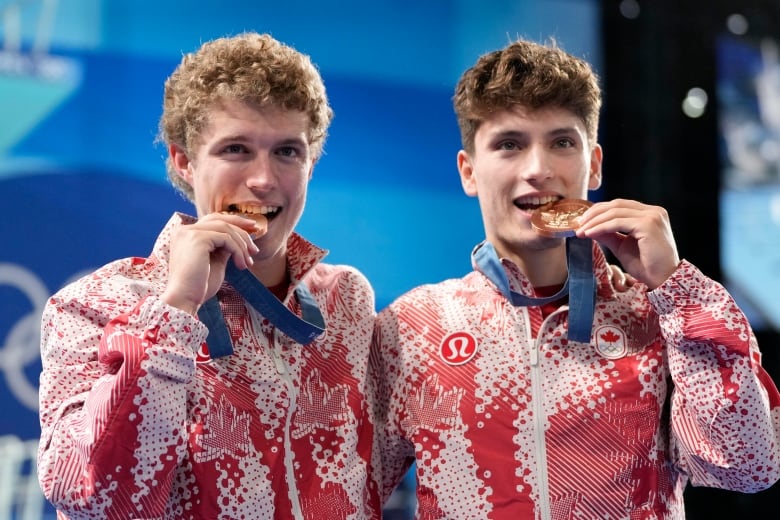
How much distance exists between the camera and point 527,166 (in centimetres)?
248

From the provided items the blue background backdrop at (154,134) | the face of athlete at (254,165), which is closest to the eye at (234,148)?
the face of athlete at (254,165)

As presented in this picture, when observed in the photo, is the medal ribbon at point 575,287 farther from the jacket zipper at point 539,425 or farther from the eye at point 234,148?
the eye at point 234,148

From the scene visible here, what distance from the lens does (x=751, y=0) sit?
560cm

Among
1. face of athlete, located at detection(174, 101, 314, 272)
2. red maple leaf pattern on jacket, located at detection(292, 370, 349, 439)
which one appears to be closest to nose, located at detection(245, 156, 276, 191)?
face of athlete, located at detection(174, 101, 314, 272)

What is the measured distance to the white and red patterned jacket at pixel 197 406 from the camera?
195cm

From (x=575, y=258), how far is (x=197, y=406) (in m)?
0.98

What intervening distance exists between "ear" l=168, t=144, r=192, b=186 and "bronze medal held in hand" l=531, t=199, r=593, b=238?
867mm

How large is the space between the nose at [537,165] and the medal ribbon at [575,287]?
0.58 feet

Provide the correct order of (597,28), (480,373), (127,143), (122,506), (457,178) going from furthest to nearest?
(597,28) < (457,178) < (127,143) < (480,373) < (122,506)

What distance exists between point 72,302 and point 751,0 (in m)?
4.64

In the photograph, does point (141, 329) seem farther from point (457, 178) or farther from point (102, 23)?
point (457, 178)

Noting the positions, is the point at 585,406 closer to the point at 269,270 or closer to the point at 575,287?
the point at 575,287

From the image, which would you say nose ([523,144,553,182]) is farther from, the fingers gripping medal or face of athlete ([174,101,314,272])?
face of athlete ([174,101,314,272])

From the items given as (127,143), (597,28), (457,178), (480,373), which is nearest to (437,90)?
(457,178)
